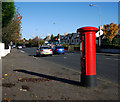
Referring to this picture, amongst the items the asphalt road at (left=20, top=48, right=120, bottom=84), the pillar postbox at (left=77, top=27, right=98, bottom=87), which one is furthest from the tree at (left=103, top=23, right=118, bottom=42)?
the pillar postbox at (left=77, top=27, right=98, bottom=87)

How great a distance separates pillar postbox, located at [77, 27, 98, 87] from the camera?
5824 millimetres

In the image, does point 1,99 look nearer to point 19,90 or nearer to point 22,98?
point 22,98

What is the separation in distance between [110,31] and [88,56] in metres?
61.5

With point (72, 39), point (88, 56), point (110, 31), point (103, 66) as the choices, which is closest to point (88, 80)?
point (88, 56)

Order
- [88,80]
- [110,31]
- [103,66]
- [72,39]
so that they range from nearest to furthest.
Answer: [88,80]
[103,66]
[110,31]
[72,39]

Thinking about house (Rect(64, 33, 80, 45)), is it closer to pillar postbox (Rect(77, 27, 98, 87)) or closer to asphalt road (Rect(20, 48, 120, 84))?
asphalt road (Rect(20, 48, 120, 84))

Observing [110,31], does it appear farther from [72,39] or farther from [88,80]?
[88,80]

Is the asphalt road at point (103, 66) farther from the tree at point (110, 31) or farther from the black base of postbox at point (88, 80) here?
the tree at point (110, 31)

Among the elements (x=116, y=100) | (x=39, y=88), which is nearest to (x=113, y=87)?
(x=116, y=100)

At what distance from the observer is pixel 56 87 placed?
5.74 meters

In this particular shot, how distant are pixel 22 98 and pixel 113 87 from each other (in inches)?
118

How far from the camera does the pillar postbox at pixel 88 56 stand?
19.1ft

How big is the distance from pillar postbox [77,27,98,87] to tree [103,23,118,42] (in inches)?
2343

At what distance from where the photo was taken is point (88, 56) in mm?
5859
